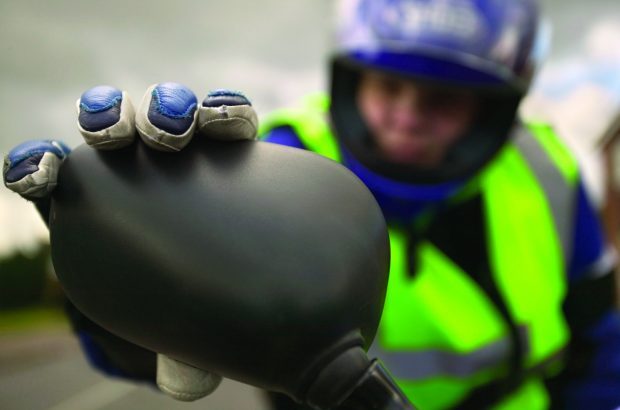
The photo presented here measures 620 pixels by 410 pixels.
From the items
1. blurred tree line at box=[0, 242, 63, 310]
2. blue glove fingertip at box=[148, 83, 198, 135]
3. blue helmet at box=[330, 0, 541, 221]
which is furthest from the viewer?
blurred tree line at box=[0, 242, 63, 310]

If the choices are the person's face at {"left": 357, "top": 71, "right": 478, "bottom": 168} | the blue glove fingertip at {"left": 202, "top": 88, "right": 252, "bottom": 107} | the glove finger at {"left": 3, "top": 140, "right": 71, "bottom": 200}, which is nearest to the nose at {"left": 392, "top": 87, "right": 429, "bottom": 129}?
the person's face at {"left": 357, "top": 71, "right": 478, "bottom": 168}

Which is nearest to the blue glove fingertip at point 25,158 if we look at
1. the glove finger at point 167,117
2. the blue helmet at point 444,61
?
the glove finger at point 167,117

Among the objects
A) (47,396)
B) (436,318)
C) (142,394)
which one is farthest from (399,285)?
(47,396)

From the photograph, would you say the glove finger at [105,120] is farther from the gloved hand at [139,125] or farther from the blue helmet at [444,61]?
the blue helmet at [444,61]

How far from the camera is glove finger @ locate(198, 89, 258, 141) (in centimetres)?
55

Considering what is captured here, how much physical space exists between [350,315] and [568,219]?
1469 mm

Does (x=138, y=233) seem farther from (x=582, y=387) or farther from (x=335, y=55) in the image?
(x=582, y=387)

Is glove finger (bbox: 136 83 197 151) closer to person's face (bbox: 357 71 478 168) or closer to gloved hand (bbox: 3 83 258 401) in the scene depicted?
gloved hand (bbox: 3 83 258 401)

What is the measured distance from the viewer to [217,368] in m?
0.50

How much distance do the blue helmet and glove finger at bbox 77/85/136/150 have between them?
103cm

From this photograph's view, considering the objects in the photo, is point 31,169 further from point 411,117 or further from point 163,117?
point 411,117

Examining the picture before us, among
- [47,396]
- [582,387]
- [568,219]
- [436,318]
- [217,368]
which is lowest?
[47,396]

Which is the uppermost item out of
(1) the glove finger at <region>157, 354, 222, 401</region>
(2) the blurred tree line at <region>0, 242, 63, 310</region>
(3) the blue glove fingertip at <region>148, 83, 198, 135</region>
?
(3) the blue glove fingertip at <region>148, 83, 198, 135</region>

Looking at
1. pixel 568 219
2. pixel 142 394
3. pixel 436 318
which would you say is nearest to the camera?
pixel 436 318
